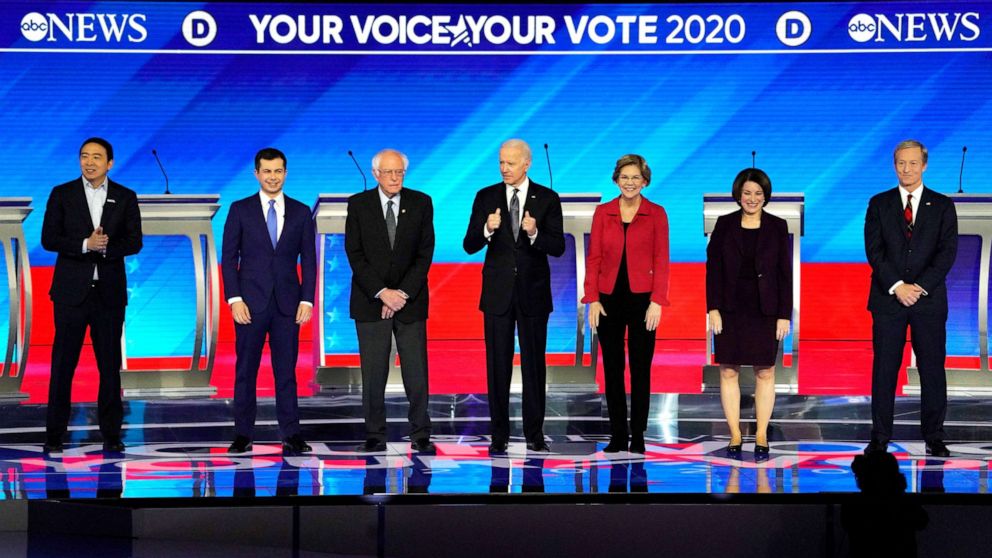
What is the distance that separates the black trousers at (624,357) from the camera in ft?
17.6

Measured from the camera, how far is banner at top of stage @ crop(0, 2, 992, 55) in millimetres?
9547

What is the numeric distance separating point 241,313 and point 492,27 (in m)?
4.97

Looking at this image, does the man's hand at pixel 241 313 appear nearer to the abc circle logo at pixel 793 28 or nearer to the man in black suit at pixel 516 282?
the man in black suit at pixel 516 282

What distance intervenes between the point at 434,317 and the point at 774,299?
524 cm

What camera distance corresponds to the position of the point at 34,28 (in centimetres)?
957

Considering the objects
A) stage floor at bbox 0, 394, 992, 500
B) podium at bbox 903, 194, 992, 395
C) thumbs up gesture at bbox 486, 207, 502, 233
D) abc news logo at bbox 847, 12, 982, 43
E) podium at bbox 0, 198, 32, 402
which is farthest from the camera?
abc news logo at bbox 847, 12, 982, 43

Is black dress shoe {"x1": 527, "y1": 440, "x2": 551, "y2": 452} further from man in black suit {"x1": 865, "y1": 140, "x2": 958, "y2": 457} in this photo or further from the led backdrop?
the led backdrop

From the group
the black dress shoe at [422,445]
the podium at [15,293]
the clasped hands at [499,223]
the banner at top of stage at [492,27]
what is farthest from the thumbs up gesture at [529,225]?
the banner at top of stage at [492,27]

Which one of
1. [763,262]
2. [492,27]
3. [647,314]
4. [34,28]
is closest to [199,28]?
[34,28]

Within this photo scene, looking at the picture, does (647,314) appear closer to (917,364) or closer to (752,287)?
(752,287)

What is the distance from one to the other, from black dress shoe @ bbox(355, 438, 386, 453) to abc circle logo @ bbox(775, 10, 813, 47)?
568cm

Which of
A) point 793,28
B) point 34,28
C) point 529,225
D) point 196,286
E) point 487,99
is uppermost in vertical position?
point 793,28

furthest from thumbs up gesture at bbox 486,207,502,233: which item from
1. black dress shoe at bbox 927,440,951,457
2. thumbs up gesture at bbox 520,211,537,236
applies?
black dress shoe at bbox 927,440,951,457

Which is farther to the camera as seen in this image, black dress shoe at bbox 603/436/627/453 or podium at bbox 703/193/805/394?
podium at bbox 703/193/805/394
